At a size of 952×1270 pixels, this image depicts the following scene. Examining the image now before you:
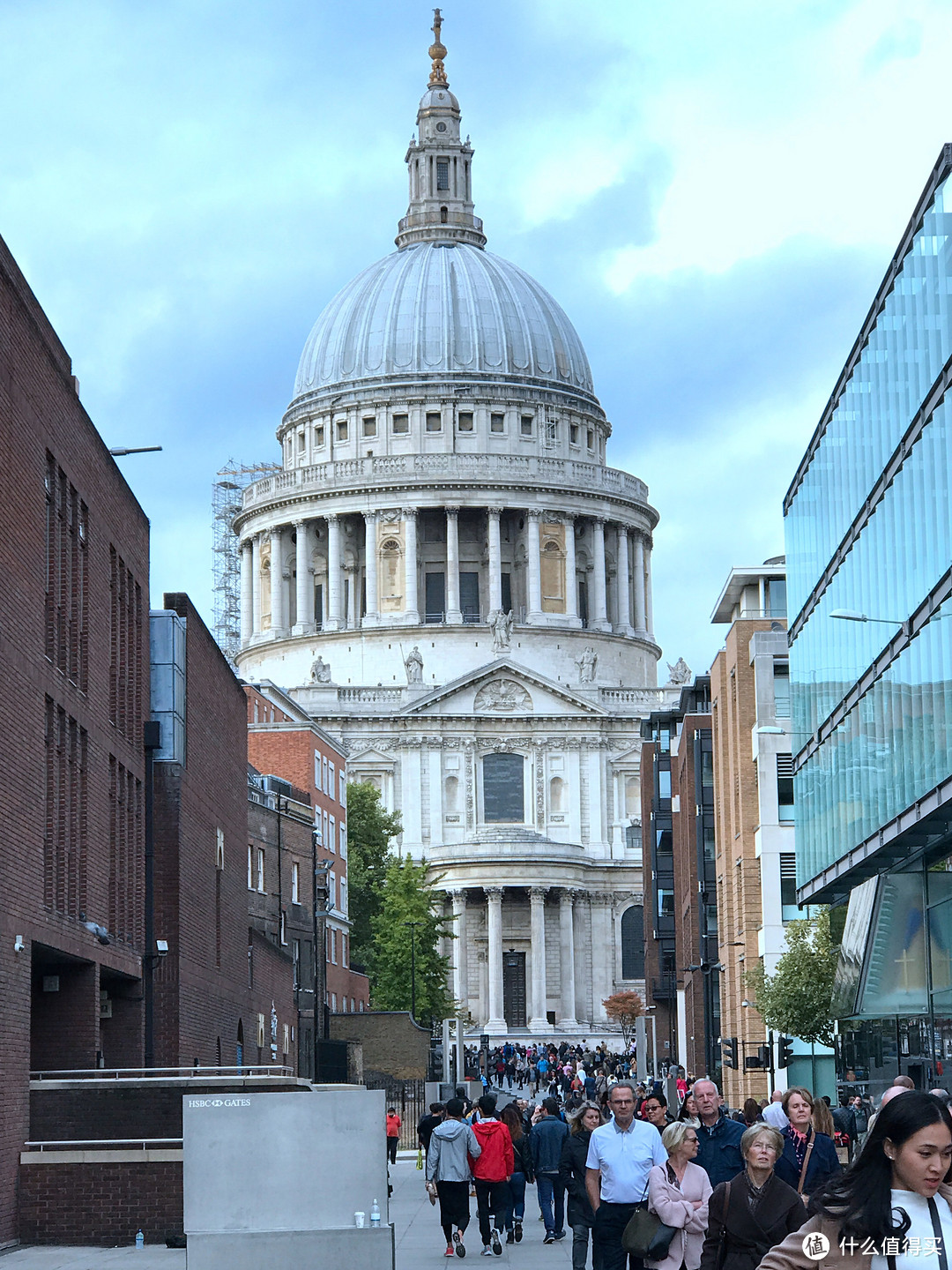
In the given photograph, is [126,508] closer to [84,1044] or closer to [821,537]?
[84,1044]

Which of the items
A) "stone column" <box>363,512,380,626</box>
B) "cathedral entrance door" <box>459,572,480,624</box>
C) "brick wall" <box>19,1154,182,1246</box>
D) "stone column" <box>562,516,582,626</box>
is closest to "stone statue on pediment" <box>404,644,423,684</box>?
"stone column" <box>363,512,380,626</box>

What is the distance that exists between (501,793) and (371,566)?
69.3 ft

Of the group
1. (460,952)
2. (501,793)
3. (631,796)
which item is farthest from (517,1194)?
(631,796)

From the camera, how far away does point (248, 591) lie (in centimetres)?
15700

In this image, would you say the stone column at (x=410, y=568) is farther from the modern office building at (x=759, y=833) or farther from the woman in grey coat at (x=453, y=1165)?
the woman in grey coat at (x=453, y=1165)

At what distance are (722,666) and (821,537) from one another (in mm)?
21133

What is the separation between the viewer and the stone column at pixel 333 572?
490ft

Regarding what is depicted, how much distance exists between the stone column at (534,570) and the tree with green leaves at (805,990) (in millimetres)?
94179

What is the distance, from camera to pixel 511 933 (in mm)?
127000

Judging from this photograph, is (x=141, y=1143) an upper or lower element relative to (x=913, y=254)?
lower

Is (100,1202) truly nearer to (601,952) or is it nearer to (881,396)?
(881,396)

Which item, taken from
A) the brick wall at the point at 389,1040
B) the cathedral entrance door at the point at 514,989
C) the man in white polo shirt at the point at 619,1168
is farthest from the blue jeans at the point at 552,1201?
the cathedral entrance door at the point at 514,989

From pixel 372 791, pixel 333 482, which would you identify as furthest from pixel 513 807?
pixel 333 482

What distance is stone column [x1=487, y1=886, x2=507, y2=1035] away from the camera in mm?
124438
